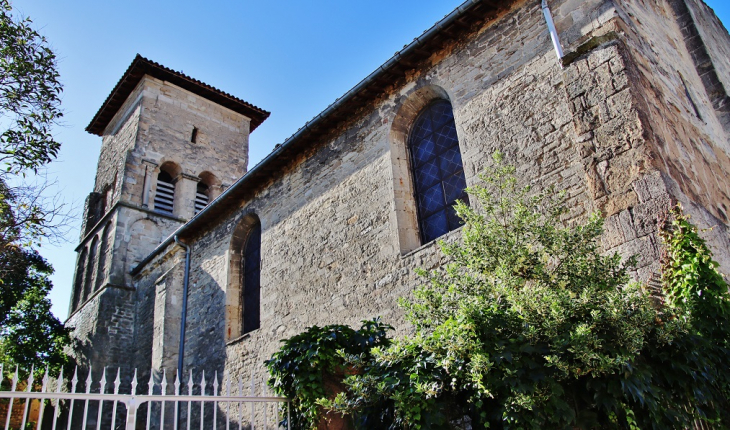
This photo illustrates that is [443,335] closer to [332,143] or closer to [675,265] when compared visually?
[675,265]

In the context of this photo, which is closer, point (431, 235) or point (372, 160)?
point (431, 235)

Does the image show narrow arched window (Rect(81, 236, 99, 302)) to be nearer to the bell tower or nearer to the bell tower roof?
the bell tower

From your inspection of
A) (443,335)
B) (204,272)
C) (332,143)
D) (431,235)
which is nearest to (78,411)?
(204,272)

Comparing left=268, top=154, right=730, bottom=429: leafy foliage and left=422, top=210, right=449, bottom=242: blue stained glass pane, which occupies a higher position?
left=422, top=210, right=449, bottom=242: blue stained glass pane

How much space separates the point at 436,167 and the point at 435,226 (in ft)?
2.63

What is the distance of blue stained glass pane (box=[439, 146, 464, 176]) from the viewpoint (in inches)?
268

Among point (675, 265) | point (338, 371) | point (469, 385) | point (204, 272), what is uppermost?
point (204, 272)

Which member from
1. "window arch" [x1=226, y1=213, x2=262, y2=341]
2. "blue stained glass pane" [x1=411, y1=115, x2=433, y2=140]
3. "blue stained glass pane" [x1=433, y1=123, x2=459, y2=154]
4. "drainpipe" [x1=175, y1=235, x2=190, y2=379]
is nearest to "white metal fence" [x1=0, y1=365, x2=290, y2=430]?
"drainpipe" [x1=175, y1=235, x2=190, y2=379]

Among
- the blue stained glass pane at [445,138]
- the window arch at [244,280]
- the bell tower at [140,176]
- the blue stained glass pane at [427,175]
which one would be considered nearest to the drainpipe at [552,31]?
the blue stained glass pane at [445,138]

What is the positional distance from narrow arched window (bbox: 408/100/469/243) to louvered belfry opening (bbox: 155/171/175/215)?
33.8ft

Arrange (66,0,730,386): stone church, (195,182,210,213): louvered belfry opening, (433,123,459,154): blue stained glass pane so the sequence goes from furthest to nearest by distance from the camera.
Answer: (195,182,210,213): louvered belfry opening → (433,123,459,154): blue stained glass pane → (66,0,730,386): stone church

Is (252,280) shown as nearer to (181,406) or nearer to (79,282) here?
(181,406)

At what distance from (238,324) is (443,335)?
6640 millimetres

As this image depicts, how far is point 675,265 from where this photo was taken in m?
4.17
